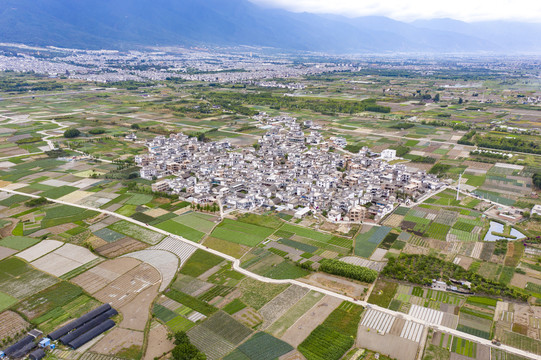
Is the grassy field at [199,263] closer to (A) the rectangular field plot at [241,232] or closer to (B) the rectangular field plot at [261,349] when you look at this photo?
(A) the rectangular field plot at [241,232]

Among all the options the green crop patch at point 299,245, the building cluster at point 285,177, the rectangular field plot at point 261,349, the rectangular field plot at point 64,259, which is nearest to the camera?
the rectangular field plot at point 261,349

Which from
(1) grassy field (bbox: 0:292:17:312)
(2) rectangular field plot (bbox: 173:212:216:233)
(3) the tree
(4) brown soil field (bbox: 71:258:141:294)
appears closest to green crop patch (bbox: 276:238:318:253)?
(2) rectangular field plot (bbox: 173:212:216:233)

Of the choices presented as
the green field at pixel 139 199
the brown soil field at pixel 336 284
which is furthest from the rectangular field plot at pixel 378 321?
the green field at pixel 139 199

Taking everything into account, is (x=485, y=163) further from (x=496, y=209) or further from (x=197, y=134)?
(x=197, y=134)

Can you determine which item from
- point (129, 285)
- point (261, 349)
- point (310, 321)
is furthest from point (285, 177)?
point (261, 349)

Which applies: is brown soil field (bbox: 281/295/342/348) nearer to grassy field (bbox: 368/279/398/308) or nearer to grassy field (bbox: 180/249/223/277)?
grassy field (bbox: 368/279/398/308)

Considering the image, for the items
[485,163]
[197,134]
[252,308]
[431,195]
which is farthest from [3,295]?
[485,163]

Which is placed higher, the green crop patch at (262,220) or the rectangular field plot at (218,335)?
the rectangular field plot at (218,335)
